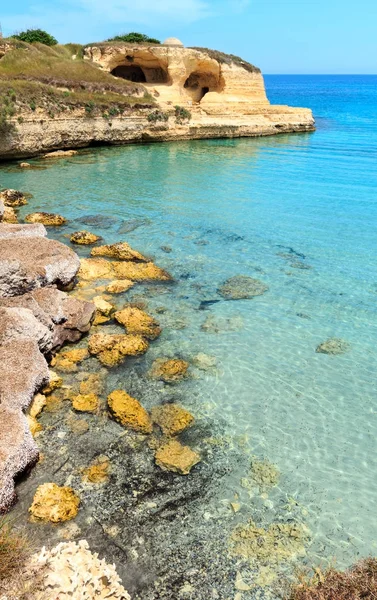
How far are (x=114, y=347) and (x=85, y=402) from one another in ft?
6.58

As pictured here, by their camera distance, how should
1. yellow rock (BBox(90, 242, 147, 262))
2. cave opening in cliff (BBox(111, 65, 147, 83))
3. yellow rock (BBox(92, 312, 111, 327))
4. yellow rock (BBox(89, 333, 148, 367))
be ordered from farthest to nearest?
1. cave opening in cliff (BBox(111, 65, 147, 83))
2. yellow rock (BBox(90, 242, 147, 262))
3. yellow rock (BBox(92, 312, 111, 327))
4. yellow rock (BBox(89, 333, 148, 367))

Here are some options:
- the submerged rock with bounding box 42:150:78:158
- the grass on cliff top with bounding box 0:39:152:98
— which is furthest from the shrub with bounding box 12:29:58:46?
the submerged rock with bounding box 42:150:78:158

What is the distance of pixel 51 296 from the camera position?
461 inches

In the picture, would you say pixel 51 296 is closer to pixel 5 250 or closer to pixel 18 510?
pixel 5 250

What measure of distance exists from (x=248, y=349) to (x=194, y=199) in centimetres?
1578

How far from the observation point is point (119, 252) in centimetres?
1659

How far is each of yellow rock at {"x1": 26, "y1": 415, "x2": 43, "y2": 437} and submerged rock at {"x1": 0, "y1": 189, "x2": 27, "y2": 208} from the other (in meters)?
17.4

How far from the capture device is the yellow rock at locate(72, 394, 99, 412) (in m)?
9.14

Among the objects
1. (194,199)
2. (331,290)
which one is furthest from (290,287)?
(194,199)

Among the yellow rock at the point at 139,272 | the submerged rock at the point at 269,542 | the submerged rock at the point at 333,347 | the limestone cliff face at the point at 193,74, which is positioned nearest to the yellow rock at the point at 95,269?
the yellow rock at the point at 139,272

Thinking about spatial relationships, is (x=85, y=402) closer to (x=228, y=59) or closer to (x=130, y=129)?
(x=130, y=129)

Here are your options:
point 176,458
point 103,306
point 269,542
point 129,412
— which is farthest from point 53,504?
point 103,306

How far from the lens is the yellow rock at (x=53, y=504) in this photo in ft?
22.4

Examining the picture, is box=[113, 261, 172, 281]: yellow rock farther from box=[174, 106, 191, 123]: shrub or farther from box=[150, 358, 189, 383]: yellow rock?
box=[174, 106, 191, 123]: shrub
